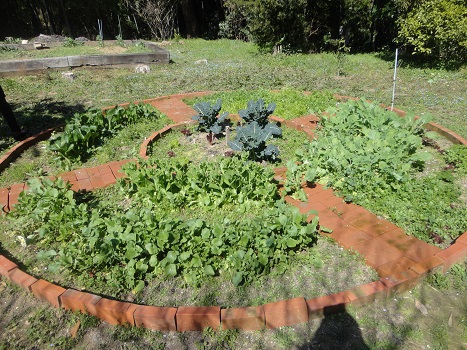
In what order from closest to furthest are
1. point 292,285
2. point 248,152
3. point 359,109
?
point 292,285 → point 248,152 → point 359,109

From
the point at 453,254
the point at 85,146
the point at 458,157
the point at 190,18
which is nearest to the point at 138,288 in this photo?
the point at 453,254

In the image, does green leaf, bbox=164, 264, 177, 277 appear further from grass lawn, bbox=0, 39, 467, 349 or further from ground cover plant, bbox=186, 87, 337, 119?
ground cover plant, bbox=186, 87, 337, 119

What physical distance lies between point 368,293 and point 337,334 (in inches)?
17.1

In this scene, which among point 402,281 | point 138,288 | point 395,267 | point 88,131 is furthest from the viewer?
point 88,131

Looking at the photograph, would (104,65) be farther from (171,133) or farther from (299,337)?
(299,337)

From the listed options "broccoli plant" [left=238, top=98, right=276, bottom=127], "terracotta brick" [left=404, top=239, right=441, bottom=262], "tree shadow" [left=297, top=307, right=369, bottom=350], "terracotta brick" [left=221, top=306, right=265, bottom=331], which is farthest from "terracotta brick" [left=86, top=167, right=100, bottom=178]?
"terracotta brick" [left=404, top=239, right=441, bottom=262]

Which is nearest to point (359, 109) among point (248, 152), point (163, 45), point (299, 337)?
point (248, 152)

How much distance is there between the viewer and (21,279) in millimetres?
3193

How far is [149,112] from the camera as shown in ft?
22.9

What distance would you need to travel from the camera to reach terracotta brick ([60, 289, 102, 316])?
2885mm

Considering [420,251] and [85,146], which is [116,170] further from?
[420,251]

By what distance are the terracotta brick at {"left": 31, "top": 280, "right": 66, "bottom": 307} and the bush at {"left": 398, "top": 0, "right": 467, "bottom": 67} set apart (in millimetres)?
10855

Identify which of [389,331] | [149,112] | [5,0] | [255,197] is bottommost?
[389,331]

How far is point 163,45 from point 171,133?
11987 mm
